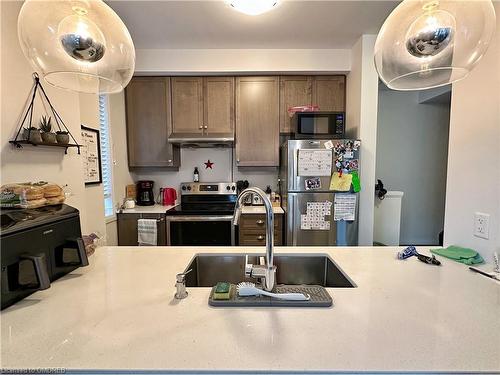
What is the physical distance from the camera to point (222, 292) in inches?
35.5

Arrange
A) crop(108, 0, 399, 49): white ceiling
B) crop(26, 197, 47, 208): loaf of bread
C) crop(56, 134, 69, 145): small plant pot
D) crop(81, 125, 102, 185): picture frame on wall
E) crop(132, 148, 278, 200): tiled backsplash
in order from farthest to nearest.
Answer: crop(132, 148, 278, 200): tiled backsplash < crop(81, 125, 102, 185): picture frame on wall < crop(108, 0, 399, 49): white ceiling < crop(56, 134, 69, 145): small plant pot < crop(26, 197, 47, 208): loaf of bread

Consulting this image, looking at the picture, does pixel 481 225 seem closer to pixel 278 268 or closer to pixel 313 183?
pixel 278 268

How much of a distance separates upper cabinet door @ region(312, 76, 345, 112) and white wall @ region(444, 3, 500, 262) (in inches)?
65.2

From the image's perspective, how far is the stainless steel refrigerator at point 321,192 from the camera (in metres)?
2.46

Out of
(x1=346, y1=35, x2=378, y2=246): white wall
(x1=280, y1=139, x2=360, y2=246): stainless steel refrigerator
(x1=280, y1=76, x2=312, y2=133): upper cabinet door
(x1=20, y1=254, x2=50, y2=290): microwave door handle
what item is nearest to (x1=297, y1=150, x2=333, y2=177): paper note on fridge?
(x1=280, y1=139, x2=360, y2=246): stainless steel refrigerator

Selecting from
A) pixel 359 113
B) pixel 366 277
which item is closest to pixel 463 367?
pixel 366 277

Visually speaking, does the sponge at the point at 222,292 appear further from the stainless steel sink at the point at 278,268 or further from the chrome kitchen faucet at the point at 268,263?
the stainless steel sink at the point at 278,268

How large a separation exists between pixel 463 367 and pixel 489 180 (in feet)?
3.24

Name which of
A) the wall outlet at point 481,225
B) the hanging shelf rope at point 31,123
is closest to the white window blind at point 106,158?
the hanging shelf rope at point 31,123

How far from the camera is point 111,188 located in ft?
9.28

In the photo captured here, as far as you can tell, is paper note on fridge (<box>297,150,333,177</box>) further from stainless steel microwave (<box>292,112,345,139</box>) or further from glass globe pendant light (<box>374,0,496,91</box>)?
glass globe pendant light (<box>374,0,496,91</box>)

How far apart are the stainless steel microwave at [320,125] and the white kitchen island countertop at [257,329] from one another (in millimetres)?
1779

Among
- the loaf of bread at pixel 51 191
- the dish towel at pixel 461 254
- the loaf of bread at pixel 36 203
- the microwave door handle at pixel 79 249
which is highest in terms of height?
the loaf of bread at pixel 51 191

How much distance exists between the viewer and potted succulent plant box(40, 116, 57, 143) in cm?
141
